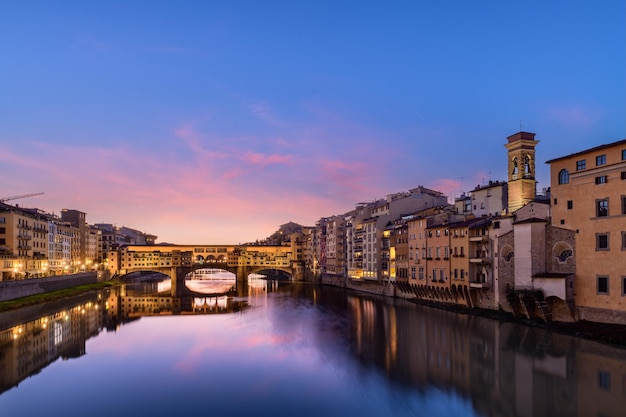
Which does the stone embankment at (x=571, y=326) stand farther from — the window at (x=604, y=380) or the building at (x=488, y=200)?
the building at (x=488, y=200)

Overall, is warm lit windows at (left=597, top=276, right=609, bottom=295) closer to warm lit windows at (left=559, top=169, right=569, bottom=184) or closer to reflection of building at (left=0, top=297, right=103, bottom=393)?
warm lit windows at (left=559, top=169, right=569, bottom=184)

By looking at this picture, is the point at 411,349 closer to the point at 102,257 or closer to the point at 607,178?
the point at 607,178

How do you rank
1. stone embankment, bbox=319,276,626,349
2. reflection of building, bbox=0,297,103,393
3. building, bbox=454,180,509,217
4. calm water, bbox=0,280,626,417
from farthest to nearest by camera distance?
building, bbox=454,180,509,217 → stone embankment, bbox=319,276,626,349 → reflection of building, bbox=0,297,103,393 → calm water, bbox=0,280,626,417

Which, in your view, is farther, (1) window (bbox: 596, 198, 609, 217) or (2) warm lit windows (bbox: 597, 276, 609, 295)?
(1) window (bbox: 596, 198, 609, 217)

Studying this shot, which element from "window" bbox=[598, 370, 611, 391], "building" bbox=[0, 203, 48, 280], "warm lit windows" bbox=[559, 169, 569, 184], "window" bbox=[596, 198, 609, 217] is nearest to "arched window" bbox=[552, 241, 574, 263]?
"window" bbox=[596, 198, 609, 217]

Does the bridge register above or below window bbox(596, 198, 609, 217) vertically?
below

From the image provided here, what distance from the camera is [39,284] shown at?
209ft

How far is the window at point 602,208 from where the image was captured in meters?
33.8

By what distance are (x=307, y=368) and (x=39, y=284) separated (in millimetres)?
50334

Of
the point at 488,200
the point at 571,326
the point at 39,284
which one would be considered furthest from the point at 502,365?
the point at 39,284

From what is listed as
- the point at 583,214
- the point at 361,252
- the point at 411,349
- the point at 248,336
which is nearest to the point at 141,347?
the point at 248,336

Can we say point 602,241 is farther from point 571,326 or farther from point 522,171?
point 522,171

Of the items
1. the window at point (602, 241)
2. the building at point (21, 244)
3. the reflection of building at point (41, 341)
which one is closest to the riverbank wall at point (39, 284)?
the building at point (21, 244)

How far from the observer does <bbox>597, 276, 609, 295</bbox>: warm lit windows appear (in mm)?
33406
